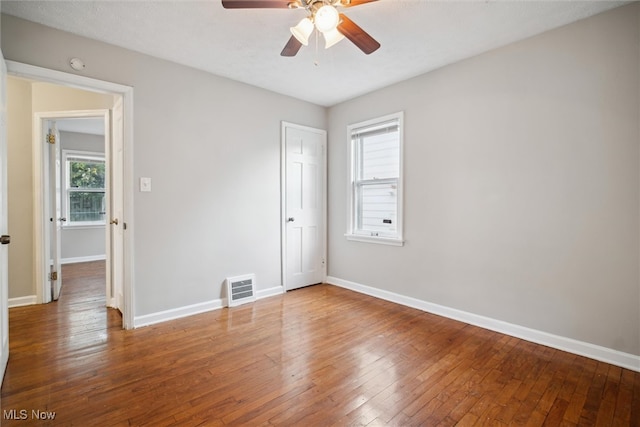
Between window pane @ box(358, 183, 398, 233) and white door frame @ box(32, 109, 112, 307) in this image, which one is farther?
window pane @ box(358, 183, 398, 233)

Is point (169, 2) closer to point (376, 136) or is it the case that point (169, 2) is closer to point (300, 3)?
point (300, 3)

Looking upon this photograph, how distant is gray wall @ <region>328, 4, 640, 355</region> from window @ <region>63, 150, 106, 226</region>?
6.26m

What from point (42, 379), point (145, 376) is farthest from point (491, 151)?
point (42, 379)

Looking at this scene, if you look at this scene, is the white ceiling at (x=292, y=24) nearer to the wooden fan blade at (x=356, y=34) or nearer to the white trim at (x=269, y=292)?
the wooden fan blade at (x=356, y=34)

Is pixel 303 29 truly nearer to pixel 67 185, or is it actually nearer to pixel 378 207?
pixel 378 207

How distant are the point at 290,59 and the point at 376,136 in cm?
142

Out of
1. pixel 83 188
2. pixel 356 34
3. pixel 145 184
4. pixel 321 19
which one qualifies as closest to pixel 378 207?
pixel 356 34

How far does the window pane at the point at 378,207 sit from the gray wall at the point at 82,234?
5623mm

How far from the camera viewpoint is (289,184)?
395 centimetres

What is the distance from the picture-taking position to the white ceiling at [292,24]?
2145 mm

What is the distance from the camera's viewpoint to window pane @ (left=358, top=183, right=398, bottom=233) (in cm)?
366

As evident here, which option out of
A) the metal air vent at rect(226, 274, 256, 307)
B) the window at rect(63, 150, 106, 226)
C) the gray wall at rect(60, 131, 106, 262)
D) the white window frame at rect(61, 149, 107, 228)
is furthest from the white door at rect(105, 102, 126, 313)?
the window at rect(63, 150, 106, 226)

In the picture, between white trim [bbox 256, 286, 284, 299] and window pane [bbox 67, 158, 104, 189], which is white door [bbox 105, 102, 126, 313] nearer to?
white trim [bbox 256, 286, 284, 299]

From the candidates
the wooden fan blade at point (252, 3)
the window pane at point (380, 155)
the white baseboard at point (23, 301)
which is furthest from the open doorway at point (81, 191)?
the wooden fan blade at point (252, 3)
